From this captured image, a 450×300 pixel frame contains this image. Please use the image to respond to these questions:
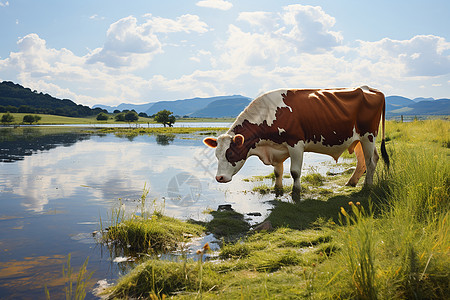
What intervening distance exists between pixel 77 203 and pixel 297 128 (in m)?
6.16

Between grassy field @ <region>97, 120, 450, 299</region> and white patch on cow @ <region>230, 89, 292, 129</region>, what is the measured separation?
2826 millimetres

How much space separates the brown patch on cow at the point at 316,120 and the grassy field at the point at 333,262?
2493 mm

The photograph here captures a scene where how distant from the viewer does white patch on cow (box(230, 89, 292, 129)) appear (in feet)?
28.9

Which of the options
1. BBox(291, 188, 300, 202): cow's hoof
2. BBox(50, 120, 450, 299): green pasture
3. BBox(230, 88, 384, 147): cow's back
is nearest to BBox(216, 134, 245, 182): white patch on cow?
BBox(230, 88, 384, 147): cow's back

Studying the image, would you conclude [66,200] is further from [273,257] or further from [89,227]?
[273,257]

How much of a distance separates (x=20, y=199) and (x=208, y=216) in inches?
229

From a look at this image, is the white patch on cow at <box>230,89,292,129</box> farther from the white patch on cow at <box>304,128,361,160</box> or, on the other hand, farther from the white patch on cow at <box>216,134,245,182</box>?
the white patch on cow at <box>304,128,361,160</box>

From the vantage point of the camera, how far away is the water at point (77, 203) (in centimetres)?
511

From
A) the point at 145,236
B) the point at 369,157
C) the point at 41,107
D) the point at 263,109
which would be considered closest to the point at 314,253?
the point at 145,236

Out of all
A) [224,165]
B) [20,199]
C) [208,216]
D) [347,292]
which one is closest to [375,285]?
[347,292]

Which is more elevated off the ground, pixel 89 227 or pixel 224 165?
pixel 224 165

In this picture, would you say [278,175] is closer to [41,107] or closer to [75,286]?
[75,286]

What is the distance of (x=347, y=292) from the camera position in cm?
322

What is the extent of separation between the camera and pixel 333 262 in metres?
3.79
